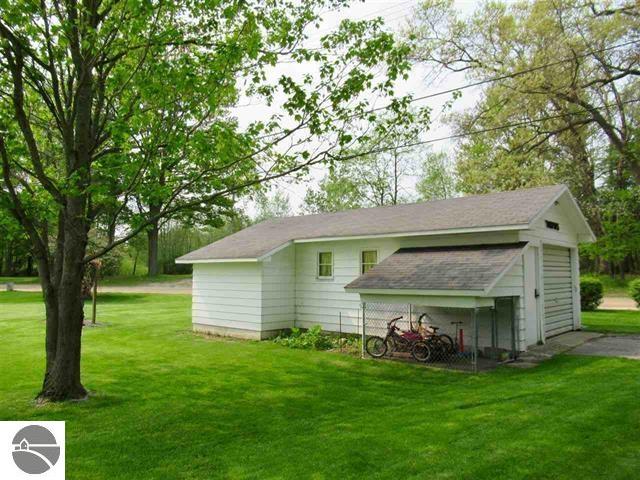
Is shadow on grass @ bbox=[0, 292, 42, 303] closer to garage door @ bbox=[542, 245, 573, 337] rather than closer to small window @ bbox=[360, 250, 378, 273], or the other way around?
small window @ bbox=[360, 250, 378, 273]

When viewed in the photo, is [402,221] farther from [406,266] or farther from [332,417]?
[332,417]

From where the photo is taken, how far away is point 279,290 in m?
15.1

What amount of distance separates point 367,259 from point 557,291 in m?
5.47

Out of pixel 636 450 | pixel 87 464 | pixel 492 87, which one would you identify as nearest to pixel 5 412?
pixel 87 464

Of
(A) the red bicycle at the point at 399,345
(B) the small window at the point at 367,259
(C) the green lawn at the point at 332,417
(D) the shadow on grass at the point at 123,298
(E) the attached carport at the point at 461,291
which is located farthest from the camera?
(D) the shadow on grass at the point at 123,298

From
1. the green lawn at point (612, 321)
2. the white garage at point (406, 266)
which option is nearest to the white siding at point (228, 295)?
the white garage at point (406, 266)

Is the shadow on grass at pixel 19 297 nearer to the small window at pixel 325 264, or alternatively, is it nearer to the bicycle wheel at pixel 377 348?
the small window at pixel 325 264

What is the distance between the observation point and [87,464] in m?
5.21

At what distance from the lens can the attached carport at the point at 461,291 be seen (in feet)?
32.5

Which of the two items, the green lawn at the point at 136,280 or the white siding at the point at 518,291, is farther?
the green lawn at the point at 136,280

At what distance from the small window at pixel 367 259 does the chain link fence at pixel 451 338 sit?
70.2 inches

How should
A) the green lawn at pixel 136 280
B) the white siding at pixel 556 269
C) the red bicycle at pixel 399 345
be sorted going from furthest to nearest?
1. the green lawn at pixel 136 280
2. the white siding at pixel 556 269
3. the red bicycle at pixel 399 345

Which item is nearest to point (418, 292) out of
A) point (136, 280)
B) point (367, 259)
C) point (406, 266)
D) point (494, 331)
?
point (406, 266)

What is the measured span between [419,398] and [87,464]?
4.91 meters
